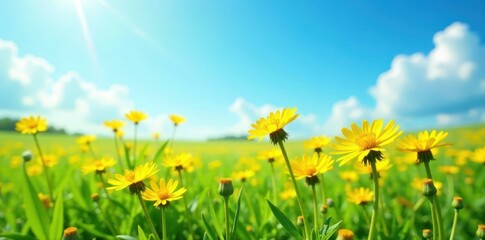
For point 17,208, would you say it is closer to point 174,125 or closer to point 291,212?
point 174,125

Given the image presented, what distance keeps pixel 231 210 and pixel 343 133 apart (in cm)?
117

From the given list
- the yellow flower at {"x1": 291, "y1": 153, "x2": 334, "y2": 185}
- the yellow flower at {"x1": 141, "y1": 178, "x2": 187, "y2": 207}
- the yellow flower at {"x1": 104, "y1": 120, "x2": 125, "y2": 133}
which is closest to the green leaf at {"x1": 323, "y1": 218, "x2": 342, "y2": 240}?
the yellow flower at {"x1": 291, "y1": 153, "x2": 334, "y2": 185}

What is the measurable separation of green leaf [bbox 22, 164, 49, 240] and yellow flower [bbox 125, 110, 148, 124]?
108 centimetres

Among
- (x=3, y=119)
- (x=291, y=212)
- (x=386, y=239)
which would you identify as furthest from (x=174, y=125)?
(x=3, y=119)

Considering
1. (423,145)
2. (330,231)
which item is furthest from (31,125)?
(423,145)

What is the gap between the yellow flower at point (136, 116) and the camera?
3.00 m

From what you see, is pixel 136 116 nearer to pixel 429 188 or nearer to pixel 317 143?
pixel 317 143

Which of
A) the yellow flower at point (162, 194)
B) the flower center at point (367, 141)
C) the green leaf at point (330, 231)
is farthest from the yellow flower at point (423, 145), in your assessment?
the yellow flower at point (162, 194)

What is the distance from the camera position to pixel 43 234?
76.9 inches

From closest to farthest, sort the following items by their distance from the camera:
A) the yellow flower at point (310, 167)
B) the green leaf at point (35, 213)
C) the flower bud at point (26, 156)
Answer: the yellow flower at point (310, 167), the green leaf at point (35, 213), the flower bud at point (26, 156)

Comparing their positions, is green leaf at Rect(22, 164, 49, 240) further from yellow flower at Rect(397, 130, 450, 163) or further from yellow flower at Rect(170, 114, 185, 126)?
yellow flower at Rect(397, 130, 450, 163)

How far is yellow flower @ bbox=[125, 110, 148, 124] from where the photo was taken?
300 cm

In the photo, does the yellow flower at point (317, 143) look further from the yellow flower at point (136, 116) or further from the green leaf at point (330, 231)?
the yellow flower at point (136, 116)

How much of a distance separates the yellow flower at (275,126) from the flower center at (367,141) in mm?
275
